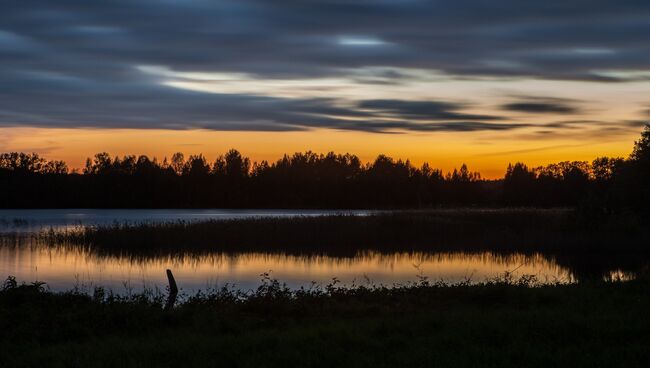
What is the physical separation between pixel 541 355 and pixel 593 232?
32550 mm

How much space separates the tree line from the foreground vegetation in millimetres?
97875

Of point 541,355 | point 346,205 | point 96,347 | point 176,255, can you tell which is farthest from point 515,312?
point 346,205

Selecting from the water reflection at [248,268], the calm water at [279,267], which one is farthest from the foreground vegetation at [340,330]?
the water reflection at [248,268]

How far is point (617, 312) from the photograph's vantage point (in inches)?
514

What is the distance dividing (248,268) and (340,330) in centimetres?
1764

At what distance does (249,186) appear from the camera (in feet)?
429

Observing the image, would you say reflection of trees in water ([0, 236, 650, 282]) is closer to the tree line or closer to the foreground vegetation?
the foreground vegetation

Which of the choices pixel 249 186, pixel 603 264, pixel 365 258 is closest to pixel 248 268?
pixel 365 258

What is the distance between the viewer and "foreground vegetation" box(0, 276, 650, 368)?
9805 mm

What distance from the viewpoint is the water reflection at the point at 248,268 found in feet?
80.4

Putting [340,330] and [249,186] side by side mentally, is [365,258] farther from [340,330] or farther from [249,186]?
[249,186]

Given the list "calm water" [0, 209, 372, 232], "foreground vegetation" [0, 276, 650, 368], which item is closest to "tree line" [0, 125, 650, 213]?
"calm water" [0, 209, 372, 232]

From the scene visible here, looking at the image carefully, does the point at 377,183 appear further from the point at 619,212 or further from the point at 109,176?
the point at 619,212

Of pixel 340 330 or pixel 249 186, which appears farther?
pixel 249 186
